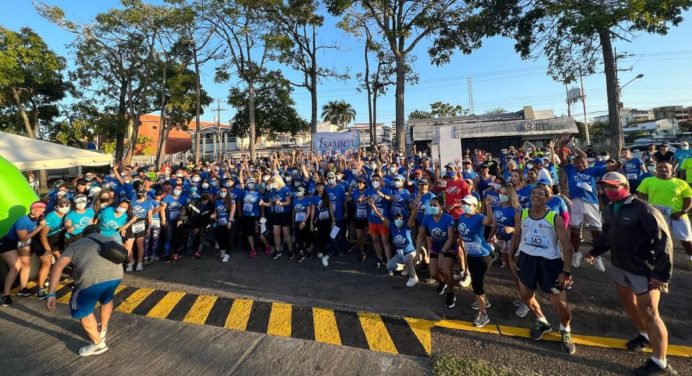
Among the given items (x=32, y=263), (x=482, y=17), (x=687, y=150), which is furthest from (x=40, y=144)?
(x=687, y=150)

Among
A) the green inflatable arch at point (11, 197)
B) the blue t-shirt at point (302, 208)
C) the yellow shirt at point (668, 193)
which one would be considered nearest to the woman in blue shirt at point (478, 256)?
the yellow shirt at point (668, 193)

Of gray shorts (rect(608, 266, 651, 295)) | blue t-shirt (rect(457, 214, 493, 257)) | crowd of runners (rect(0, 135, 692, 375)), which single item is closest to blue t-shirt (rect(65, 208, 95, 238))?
crowd of runners (rect(0, 135, 692, 375))

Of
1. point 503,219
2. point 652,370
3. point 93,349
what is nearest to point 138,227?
point 93,349

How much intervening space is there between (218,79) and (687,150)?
23028 millimetres

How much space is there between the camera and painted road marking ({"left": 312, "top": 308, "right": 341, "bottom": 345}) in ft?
14.2

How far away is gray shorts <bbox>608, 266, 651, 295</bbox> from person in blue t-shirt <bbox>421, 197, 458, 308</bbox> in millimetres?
1908

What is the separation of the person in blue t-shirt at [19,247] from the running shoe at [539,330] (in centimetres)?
790

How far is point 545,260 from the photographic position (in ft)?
12.9

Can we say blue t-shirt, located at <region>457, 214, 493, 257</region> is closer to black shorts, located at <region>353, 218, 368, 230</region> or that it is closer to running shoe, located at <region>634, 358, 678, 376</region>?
running shoe, located at <region>634, 358, 678, 376</region>

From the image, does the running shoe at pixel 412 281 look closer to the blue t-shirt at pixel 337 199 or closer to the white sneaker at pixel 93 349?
the blue t-shirt at pixel 337 199

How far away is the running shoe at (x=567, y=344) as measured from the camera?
383cm

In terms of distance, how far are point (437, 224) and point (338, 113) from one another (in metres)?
46.6

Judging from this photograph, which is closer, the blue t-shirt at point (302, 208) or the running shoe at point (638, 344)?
the running shoe at point (638, 344)

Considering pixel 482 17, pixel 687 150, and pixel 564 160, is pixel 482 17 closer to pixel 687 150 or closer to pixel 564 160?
pixel 687 150
